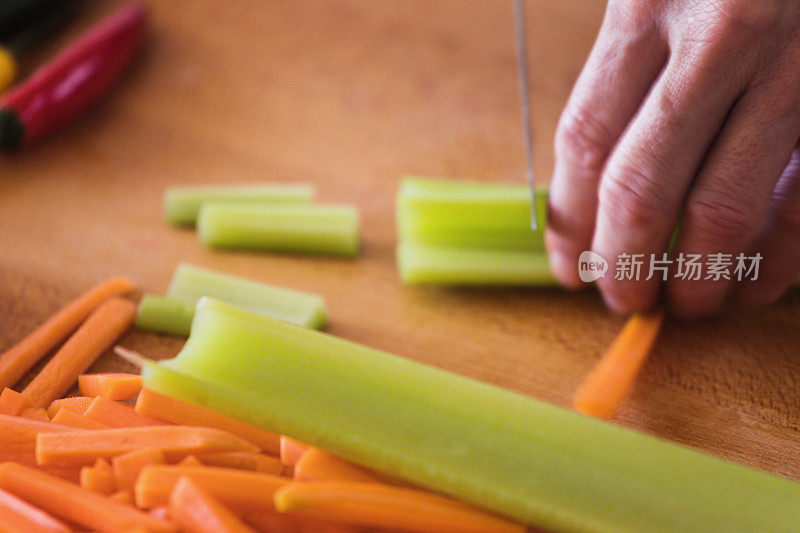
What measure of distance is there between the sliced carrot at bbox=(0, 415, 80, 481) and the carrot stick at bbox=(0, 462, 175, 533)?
0.05 m

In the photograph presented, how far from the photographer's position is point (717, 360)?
7.09 ft

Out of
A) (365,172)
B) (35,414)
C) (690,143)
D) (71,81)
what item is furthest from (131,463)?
(71,81)

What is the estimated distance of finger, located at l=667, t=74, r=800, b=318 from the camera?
1.78m

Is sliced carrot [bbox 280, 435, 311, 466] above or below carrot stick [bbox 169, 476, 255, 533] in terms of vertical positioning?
below

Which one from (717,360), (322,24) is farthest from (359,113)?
(717,360)

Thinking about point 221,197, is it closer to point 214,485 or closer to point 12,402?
point 12,402

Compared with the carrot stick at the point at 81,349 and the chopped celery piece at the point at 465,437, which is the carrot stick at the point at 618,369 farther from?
the carrot stick at the point at 81,349

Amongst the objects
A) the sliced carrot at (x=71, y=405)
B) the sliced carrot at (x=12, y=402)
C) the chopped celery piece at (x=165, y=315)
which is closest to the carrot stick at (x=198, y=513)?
the sliced carrot at (x=71, y=405)

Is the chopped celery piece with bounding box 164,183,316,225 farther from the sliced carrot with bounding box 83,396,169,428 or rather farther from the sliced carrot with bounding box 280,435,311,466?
the sliced carrot with bounding box 280,435,311,466

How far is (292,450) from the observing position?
1702 mm

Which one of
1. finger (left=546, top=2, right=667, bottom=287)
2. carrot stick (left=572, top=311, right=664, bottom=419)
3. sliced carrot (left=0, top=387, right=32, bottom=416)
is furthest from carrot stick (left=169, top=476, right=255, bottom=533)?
finger (left=546, top=2, right=667, bottom=287)

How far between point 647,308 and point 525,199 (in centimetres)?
46

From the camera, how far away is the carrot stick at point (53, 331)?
2054mm
